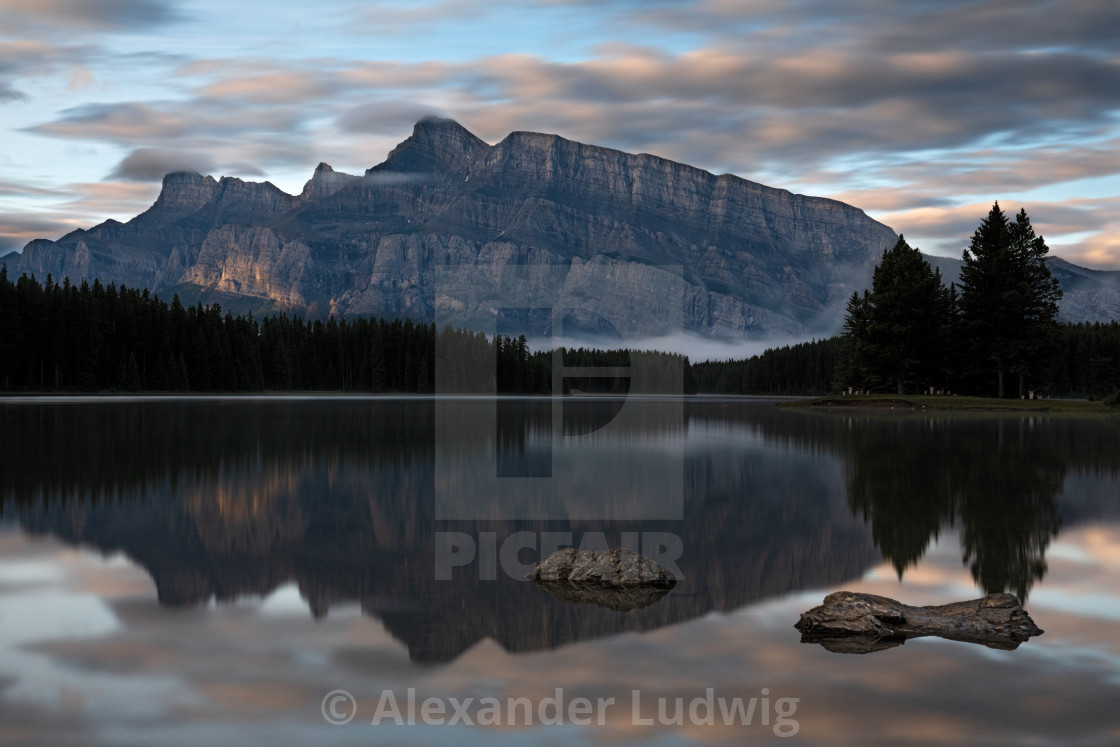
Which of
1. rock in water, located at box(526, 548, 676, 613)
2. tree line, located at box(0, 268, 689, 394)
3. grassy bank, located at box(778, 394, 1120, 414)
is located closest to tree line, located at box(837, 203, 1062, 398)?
grassy bank, located at box(778, 394, 1120, 414)

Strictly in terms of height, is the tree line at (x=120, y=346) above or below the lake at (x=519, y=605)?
above

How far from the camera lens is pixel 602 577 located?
13531mm

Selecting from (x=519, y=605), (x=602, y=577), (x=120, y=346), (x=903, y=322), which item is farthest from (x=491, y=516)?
(x=120, y=346)

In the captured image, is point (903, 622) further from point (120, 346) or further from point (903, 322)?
point (120, 346)

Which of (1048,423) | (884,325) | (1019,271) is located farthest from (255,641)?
(1019,271)

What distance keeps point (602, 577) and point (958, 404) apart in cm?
7722

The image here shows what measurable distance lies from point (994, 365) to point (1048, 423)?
3075cm

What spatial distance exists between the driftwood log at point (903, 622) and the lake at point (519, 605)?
352 millimetres

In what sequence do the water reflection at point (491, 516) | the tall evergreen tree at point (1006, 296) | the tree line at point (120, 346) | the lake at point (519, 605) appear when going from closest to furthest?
the lake at point (519, 605) < the water reflection at point (491, 516) < the tall evergreen tree at point (1006, 296) < the tree line at point (120, 346)

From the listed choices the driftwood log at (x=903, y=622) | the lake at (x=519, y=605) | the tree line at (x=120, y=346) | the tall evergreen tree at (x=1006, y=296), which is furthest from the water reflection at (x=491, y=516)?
the tree line at (x=120, y=346)

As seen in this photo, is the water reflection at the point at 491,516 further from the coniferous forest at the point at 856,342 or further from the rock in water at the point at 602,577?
the coniferous forest at the point at 856,342

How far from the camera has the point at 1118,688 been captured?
9.05 m

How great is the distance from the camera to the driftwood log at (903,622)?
10648 millimetres

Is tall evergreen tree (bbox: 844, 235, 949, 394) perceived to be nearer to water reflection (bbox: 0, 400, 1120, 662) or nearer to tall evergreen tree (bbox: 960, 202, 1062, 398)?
tall evergreen tree (bbox: 960, 202, 1062, 398)
